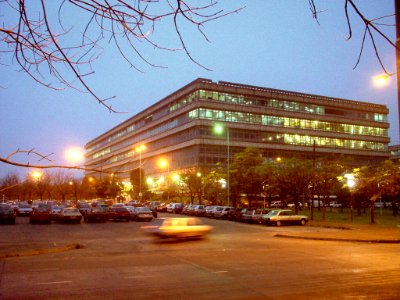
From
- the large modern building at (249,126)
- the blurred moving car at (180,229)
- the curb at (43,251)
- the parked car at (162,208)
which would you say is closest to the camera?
the curb at (43,251)

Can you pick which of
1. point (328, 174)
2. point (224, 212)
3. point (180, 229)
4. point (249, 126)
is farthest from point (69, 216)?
point (249, 126)

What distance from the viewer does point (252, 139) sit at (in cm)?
9506

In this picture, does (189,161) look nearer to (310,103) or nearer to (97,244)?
(310,103)

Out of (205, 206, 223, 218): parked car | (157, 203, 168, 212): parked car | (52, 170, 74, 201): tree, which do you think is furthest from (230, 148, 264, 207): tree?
(52, 170, 74, 201): tree

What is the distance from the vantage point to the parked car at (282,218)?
4078 centimetres

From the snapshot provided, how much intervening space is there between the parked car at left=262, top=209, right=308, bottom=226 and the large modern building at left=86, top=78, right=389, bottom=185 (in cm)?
4302

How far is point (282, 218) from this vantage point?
40719mm

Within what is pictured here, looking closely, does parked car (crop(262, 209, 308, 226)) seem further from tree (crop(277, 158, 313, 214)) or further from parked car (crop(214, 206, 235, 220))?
parked car (crop(214, 206, 235, 220))

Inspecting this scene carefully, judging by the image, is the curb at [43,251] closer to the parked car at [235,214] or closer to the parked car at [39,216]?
the parked car at [39,216]

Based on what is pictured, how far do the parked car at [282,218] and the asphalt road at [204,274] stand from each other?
2143 centimetres

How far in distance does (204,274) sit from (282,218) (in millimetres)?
29108

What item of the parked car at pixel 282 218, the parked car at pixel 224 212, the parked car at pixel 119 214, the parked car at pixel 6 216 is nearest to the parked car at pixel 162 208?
the parked car at pixel 224 212

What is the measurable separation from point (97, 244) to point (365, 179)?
27.1 m

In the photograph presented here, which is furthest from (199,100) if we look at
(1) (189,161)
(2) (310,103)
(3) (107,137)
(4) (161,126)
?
(3) (107,137)
